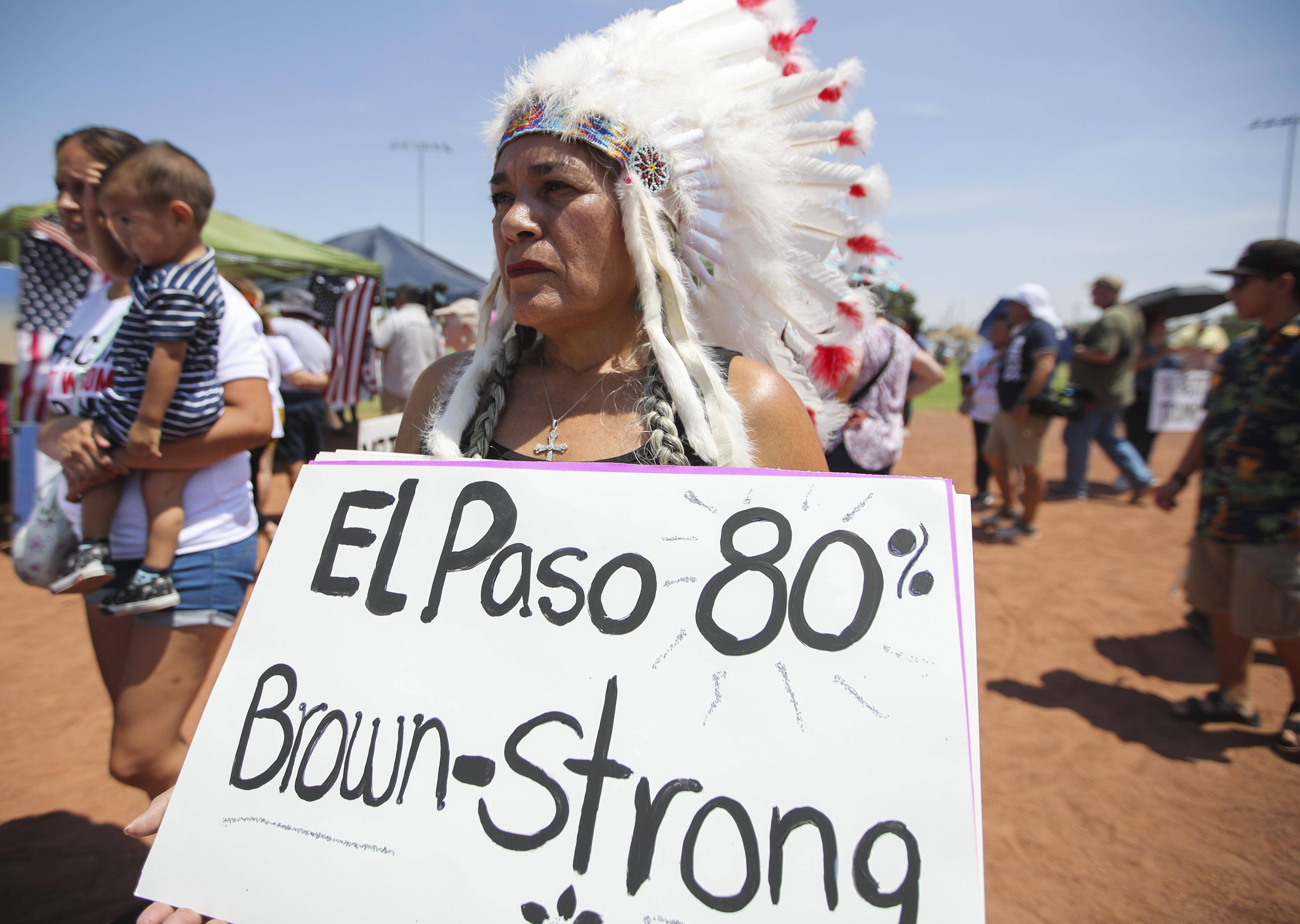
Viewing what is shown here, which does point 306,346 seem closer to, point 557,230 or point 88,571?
point 88,571

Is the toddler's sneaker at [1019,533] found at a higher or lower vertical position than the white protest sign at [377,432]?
lower

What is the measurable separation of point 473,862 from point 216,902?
37 centimetres

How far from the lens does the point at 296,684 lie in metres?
1.04

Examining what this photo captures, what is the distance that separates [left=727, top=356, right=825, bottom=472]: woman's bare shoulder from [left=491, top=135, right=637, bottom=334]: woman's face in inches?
13.7


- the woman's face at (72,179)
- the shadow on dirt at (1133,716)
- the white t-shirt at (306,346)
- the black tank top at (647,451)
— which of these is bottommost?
the shadow on dirt at (1133,716)

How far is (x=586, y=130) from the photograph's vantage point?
1.36 metres

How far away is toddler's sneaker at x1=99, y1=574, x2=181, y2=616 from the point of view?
1.77 meters

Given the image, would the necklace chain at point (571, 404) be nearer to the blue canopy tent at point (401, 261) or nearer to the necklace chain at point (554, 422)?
the necklace chain at point (554, 422)

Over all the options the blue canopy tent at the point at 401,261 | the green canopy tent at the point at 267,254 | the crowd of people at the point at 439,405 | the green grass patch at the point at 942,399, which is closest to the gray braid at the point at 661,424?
the crowd of people at the point at 439,405

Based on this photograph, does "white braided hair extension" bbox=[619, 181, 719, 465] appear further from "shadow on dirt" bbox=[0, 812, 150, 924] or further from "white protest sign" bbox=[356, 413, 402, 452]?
"shadow on dirt" bbox=[0, 812, 150, 924]

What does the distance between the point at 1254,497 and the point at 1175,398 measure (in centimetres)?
673

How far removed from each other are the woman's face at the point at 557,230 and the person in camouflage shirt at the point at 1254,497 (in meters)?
3.11

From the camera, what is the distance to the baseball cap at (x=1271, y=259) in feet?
9.96

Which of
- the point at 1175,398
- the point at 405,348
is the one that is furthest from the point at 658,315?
the point at 1175,398
